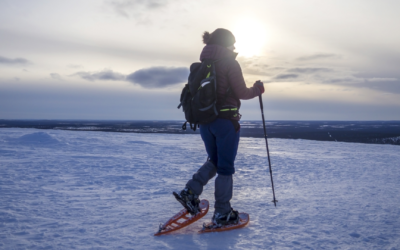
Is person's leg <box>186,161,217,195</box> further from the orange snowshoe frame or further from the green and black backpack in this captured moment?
the green and black backpack

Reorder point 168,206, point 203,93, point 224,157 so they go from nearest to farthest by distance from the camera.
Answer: point 203,93
point 224,157
point 168,206

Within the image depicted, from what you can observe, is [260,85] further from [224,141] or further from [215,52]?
[224,141]

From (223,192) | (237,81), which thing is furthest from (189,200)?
(237,81)

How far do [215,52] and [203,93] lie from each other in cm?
47

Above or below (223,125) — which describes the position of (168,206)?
below

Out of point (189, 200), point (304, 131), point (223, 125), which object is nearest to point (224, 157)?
point (223, 125)

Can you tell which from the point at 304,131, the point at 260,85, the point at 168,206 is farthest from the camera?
the point at 304,131

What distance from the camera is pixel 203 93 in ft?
8.72

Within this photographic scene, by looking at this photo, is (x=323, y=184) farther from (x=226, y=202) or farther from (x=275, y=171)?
(x=226, y=202)

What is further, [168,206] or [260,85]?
[168,206]

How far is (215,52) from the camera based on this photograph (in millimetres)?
2773

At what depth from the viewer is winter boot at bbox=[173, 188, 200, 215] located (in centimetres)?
278

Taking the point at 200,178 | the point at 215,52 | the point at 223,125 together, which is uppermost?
the point at 215,52

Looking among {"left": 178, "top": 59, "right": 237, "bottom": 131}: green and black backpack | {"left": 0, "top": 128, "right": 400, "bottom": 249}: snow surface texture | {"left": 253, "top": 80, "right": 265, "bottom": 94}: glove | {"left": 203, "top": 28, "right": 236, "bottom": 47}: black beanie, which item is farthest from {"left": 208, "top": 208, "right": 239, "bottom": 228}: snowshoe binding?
{"left": 203, "top": 28, "right": 236, "bottom": 47}: black beanie
